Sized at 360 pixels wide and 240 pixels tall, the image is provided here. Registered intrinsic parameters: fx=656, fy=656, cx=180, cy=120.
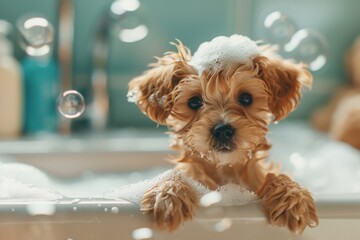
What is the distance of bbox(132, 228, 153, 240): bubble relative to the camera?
3.50 feet

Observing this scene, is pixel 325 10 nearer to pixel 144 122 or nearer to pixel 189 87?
pixel 144 122

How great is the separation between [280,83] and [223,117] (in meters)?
0.16

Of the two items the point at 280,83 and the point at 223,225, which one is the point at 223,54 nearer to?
the point at 280,83

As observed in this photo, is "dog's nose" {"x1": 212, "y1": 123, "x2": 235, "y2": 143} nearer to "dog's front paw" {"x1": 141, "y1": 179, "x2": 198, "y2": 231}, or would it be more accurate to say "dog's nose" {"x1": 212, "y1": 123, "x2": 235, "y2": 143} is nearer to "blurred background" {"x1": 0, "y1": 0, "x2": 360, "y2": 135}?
"dog's front paw" {"x1": 141, "y1": 179, "x2": 198, "y2": 231}

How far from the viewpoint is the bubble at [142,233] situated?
1.07 m

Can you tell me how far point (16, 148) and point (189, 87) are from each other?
78 centimetres

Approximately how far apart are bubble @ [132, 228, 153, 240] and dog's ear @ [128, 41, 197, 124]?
249 millimetres

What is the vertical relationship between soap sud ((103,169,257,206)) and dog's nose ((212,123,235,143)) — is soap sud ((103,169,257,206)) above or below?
below

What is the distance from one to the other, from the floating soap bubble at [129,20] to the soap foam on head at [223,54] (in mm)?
577

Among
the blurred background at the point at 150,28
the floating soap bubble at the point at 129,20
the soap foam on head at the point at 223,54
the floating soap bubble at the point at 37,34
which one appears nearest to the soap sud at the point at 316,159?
the blurred background at the point at 150,28

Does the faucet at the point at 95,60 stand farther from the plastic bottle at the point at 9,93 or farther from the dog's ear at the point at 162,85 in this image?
the dog's ear at the point at 162,85

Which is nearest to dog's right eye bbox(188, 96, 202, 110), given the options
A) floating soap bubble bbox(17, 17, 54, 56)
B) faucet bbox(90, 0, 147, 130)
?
floating soap bubble bbox(17, 17, 54, 56)

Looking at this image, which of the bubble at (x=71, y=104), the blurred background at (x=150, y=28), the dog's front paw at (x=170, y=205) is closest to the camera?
the dog's front paw at (x=170, y=205)

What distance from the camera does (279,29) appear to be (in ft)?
5.03
